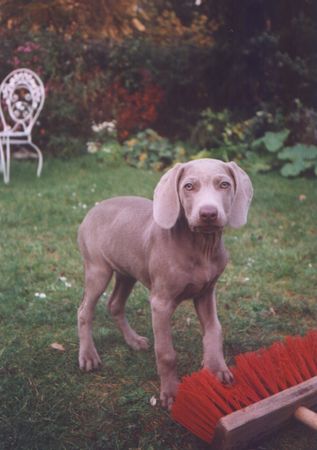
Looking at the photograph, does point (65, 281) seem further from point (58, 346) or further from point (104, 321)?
point (58, 346)

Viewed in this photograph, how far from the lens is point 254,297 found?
4043 millimetres

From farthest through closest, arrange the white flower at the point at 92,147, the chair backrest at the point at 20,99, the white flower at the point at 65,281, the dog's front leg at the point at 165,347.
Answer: the white flower at the point at 92,147, the chair backrest at the point at 20,99, the white flower at the point at 65,281, the dog's front leg at the point at 165,347

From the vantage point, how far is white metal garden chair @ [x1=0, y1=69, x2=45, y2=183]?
8141 millimetres

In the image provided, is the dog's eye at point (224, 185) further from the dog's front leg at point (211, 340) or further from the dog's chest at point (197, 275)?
the dog's front leg at point (211, 340)

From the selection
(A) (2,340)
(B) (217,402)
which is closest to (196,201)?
(B) (217,402)

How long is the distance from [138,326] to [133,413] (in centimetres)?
100

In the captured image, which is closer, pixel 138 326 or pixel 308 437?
pixel 308 437

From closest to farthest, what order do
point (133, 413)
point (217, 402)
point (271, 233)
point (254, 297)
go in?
point (217, 402) → point (133, 413) → point (254, 297) → point (271, 233)

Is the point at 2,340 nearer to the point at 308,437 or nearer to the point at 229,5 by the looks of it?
the point at 308,437

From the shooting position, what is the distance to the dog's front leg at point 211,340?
2725 millimetres

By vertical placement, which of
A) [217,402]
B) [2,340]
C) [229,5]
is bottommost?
[2,340]

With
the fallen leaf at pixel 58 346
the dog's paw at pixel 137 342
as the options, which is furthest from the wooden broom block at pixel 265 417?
the fallen leaf at pixel 58 346

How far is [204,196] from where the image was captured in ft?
7.75

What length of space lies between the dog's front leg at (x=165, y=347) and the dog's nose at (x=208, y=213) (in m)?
0.53
